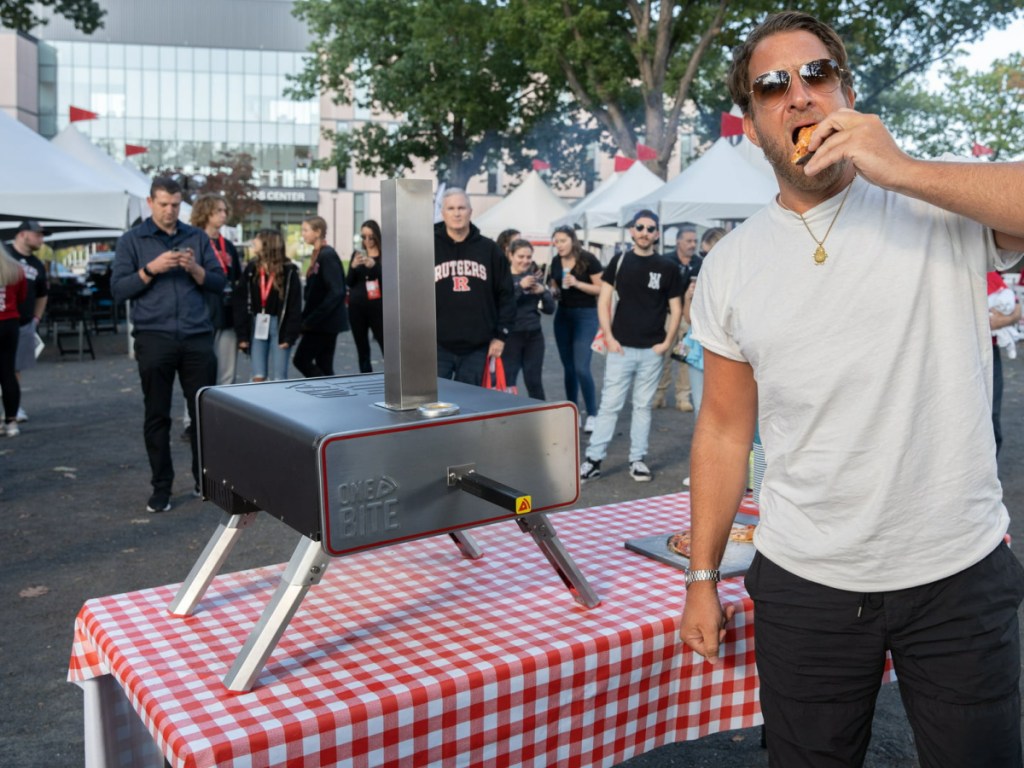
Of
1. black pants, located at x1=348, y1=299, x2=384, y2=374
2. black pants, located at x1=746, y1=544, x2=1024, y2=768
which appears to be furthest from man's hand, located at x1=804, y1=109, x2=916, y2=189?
black pants, located at x1=348, y1=299, x2=384, y2=374

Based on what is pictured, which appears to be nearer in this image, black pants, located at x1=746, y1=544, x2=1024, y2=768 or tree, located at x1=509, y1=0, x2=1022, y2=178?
black pants, located at x1=746, y1=544, x2=1024, y2=768

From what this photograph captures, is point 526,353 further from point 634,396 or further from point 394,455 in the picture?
point 394,455

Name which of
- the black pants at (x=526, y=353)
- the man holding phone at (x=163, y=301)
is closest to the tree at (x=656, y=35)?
the black pants at (x=526, y=353)

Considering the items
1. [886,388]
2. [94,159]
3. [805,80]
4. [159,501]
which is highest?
[94,159]

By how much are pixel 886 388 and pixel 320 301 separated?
7424 mm

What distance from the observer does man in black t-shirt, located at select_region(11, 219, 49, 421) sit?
349 inches

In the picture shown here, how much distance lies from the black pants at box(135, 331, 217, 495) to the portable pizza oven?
3923 mm

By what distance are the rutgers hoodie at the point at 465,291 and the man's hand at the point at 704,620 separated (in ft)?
15.1

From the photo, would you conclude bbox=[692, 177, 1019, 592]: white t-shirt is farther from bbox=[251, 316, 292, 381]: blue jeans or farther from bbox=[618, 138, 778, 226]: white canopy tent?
bbox=[618, 138, 778, 226]: white canopy tent

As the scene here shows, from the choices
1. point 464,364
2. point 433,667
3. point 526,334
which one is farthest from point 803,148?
point 526,334

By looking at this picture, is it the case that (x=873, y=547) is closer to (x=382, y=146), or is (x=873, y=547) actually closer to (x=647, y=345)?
(x=647, y=345)

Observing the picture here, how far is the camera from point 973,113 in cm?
3884

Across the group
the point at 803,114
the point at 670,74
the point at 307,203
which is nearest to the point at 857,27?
the point at 670,74

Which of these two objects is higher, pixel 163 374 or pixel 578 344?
pixel 578 344
